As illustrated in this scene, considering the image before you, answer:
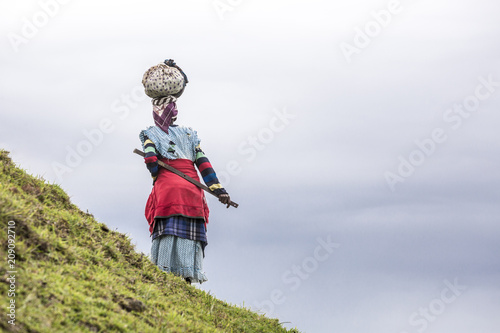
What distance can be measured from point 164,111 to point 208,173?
4.24 ft

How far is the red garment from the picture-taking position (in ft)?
31.4

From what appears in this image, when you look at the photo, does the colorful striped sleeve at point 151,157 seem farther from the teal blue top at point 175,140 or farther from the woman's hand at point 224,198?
the woman's hand at point 224,198

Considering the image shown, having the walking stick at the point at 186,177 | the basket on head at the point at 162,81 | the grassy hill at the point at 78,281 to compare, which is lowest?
the grassy hill at the point at 78,281

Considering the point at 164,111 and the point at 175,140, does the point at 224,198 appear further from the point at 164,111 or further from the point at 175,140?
the point at 164,111

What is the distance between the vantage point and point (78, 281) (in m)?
6.17

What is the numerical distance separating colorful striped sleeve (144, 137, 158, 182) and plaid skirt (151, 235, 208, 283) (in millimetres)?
1056

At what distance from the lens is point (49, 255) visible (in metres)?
6.31

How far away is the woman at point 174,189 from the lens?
9547mm

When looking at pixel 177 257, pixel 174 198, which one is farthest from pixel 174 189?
pixel 177 257

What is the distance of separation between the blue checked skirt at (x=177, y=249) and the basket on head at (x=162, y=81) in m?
2.19

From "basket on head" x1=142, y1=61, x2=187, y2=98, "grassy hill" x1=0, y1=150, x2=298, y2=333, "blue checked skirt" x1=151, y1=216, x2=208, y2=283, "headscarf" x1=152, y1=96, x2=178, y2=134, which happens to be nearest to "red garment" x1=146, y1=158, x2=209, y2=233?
"blue checked skirt" x1=151, y1=216, x2=208, y2=283

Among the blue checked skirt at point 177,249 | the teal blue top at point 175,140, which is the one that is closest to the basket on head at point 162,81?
the teal blue top at point 175,140

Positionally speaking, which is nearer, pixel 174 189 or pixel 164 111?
pixel 174 189

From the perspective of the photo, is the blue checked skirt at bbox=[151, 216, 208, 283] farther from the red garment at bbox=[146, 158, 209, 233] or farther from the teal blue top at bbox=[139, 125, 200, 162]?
the teal blue top at bbox=[139, 125, 200, 162]
